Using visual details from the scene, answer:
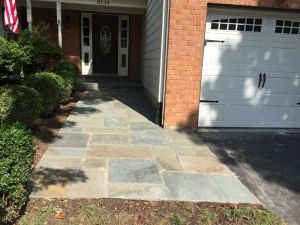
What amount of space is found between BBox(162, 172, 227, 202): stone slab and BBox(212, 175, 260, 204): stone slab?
0.08 meters

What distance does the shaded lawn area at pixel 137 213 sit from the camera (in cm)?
330

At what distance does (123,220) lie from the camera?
3.34 metres

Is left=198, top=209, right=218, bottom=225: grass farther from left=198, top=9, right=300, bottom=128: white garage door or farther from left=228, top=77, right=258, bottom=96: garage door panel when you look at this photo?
left=228, top=77, right=258, bottom=96: garage door panel

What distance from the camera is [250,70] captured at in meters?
7.04

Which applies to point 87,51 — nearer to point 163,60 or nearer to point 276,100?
point 163,60

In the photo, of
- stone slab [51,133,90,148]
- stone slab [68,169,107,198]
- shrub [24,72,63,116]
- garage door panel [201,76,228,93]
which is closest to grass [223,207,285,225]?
stone slab [68,169,107,198]

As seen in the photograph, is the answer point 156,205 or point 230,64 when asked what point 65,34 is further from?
point 156,205

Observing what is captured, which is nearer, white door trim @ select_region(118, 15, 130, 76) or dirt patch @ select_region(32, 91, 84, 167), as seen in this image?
dirt patch @ select_region(32, 91, 84, 167)

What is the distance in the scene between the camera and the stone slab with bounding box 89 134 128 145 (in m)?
5.78

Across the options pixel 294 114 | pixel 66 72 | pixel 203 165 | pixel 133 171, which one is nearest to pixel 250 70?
pixel 294 114

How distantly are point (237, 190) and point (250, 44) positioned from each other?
12.6ft

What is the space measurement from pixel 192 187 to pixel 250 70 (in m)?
3.84

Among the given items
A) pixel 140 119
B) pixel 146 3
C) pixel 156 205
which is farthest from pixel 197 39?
pixel 146 3

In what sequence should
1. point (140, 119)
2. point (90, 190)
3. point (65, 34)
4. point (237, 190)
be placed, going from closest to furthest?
point (90, 190) < point (237, 190) < point (140, 119) < point (65, 34)
